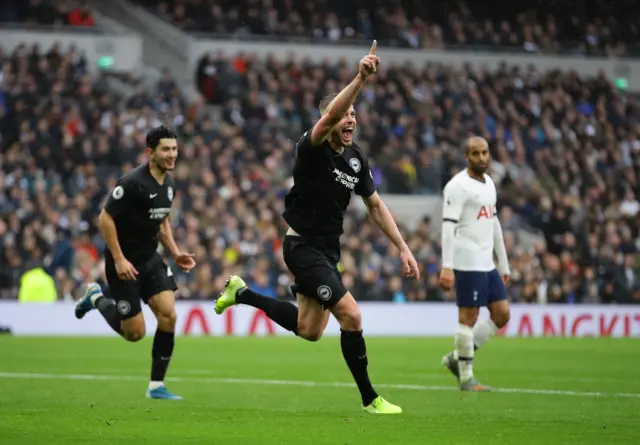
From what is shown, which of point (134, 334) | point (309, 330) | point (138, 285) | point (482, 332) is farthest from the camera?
point (482, 332)

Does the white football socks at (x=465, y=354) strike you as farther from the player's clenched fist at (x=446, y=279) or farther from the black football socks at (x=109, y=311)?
the black football socks at (x=109, y=311)

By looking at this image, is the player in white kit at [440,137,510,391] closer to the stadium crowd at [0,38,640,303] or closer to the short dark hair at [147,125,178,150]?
the short dark hair at [147,125,178,150]

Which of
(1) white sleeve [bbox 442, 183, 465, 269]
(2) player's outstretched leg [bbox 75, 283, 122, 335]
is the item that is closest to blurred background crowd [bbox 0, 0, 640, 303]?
(2) player's outstretched leg [bbox 75, 283, 122, 335]

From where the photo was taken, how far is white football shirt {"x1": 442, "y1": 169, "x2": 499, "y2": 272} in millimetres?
14125

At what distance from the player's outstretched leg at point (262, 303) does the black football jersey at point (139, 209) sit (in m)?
1.48

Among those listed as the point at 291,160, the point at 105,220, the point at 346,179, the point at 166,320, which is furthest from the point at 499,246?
the point at 291,160

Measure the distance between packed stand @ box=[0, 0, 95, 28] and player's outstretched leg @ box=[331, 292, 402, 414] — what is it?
2678 cm

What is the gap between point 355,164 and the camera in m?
11.0

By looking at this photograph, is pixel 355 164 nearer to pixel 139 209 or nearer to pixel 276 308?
pixel 276 308

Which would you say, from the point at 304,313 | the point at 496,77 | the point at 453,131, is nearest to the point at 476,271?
the point at 304,313

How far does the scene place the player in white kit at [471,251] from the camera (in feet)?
45.9

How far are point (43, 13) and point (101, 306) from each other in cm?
2368

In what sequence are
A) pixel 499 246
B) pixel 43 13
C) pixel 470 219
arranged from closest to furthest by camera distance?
1. pixel 470 219
2. pixel 499 246
3. pixel 43 13

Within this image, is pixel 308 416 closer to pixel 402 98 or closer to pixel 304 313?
pixel 304 313
